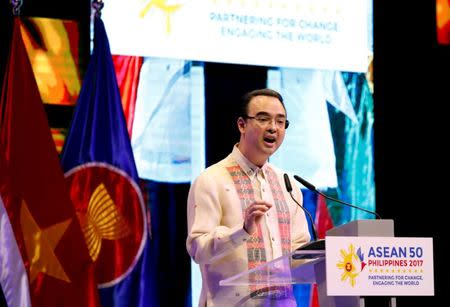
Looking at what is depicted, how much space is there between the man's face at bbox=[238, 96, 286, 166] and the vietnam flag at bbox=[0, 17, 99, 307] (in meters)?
1.32

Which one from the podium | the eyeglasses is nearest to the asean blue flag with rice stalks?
the eyeglasses

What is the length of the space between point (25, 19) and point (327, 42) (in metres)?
1.92

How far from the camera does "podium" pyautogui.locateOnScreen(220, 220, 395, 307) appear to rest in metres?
2.79

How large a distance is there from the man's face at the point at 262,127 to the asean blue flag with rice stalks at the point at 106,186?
1285 millimetres

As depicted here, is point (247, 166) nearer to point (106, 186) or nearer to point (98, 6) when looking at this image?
point (106, 186)

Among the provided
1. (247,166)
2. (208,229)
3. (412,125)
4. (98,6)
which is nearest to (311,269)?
(208,229)

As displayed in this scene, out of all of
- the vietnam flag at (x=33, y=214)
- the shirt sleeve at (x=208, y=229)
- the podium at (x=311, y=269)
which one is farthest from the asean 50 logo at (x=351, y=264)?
the vietnam flag at (x=33, y=214)

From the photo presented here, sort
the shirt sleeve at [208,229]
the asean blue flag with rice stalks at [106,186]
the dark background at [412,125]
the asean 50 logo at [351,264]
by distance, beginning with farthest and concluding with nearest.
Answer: the dark background at [412,125] → the asean blue flag with rice stalks at [106,186] → the shirt sleeve at [208,229] → the asean 50 logo at [351,264]

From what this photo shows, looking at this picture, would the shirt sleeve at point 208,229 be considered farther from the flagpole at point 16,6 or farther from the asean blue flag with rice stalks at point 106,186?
the flagpole at point 16,6

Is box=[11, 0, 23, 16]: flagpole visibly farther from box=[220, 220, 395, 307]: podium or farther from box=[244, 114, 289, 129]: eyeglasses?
box=[220, 220, 395, 307]: podium

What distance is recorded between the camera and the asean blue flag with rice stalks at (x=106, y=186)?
487cm

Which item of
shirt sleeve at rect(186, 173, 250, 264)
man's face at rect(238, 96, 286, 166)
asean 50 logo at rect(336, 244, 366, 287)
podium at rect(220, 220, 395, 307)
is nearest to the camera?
asean 50 logo at rect(336, 244, 366, 287)

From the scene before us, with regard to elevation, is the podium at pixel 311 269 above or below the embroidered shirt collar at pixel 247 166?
below

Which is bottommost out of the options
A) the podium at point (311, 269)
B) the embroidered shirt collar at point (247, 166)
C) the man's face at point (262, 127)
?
the podium at point (311, 269)
